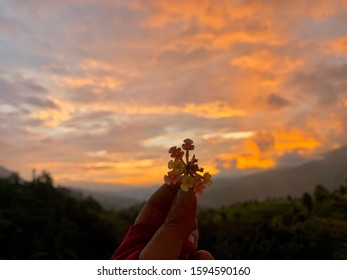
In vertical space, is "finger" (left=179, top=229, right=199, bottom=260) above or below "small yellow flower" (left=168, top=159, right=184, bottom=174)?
below

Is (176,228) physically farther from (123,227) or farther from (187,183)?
(123,227)

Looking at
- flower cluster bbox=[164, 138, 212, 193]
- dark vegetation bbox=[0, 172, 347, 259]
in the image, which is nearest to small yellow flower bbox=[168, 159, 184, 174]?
flower cluster bbox=[164, 138, 212, 193]

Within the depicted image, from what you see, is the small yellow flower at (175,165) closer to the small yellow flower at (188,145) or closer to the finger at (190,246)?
the small yellow flower at (188,145)

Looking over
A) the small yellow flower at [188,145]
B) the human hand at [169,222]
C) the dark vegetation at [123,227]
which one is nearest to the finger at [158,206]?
the human hand at [169,222]

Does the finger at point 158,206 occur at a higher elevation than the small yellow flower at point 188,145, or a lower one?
lower

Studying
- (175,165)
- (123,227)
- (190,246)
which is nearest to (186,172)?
(175,165)

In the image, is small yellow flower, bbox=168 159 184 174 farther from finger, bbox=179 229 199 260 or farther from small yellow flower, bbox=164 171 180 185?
finger, bbox=179 229 199 260
